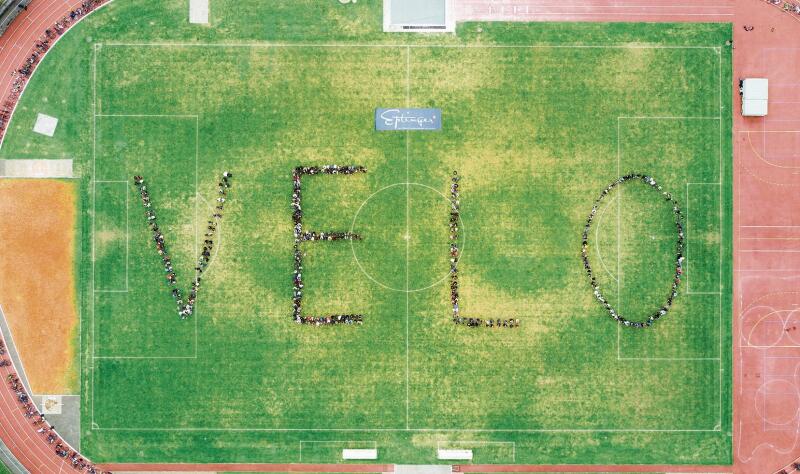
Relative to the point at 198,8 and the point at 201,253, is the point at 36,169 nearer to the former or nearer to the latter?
the point at 201,253

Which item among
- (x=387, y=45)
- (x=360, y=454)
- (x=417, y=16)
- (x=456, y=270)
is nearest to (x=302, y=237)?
(x=456, y=270)

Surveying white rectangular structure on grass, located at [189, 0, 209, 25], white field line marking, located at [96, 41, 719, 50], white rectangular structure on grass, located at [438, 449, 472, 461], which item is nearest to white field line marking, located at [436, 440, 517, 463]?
white rectangular structure on grass, located at [438, 449, 472, 461]

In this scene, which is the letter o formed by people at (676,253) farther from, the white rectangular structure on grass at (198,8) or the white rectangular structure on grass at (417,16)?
the white rectangular structure on grass at (198,8)

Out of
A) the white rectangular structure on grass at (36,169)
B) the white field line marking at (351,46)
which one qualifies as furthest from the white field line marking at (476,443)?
the white rectangular structure on grass at (36,169)

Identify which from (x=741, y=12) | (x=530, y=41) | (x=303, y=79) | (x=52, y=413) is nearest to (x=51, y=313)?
(x=52, y=413)

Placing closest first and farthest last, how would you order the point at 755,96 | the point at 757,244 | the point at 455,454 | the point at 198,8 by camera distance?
the point at 455,454 < the point at 755,96 < the point at 198,8 < the point at 757,244

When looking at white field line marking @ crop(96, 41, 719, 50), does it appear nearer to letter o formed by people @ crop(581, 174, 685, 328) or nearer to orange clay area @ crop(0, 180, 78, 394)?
letter o formed by people @ crop(581, 174, 685, 328)
